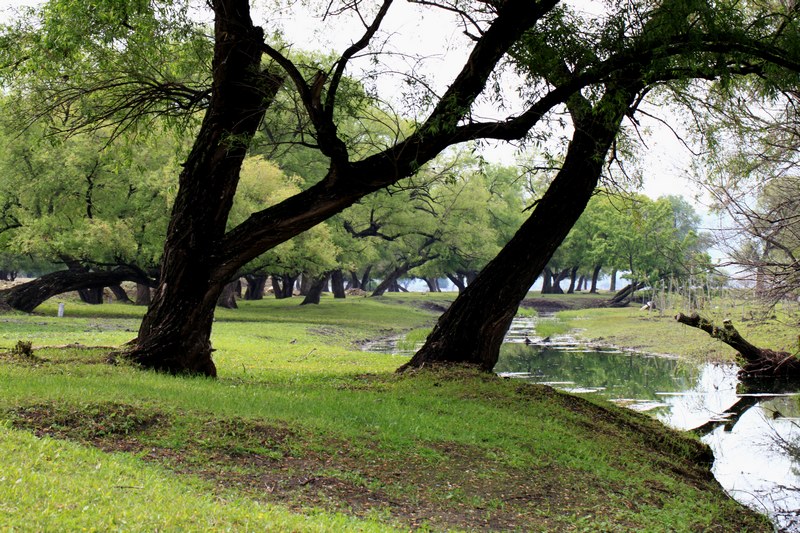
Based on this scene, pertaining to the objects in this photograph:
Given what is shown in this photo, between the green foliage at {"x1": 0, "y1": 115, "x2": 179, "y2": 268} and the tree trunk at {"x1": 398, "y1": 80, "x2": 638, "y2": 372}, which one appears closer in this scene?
the tree trunk at {"x1": 398, "y1": 80, "x2": 638, "y2": 372}

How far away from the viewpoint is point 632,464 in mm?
8500

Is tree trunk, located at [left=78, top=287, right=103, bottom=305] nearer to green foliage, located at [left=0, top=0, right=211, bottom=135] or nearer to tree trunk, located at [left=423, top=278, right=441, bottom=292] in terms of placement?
green foliage, located at [left=0, top=0, right=211, bottom=135]

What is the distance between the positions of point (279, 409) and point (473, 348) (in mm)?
4595

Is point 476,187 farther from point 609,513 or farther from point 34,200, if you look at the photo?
point 609,513

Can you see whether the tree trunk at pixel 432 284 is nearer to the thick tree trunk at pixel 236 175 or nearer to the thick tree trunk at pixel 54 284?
the thick tree trunk at pixel 54 284

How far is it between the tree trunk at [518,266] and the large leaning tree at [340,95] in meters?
0.02

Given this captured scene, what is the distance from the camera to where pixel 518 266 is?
12.3 meters

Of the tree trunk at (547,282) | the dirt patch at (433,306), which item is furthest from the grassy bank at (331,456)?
the tree trunk at (547,282)

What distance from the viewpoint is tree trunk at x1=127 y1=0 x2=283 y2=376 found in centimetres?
1114

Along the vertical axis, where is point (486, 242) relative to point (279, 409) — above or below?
above

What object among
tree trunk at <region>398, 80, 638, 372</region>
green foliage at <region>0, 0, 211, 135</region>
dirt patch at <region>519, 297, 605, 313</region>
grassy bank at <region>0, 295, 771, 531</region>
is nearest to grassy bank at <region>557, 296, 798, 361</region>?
tree trunk at <region>398, 80, 638, 372</region>

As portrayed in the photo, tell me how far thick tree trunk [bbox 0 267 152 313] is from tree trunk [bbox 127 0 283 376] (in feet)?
66.9

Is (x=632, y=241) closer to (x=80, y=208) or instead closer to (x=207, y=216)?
(x=80, y=208)

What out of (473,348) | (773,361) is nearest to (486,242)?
(773,361)
